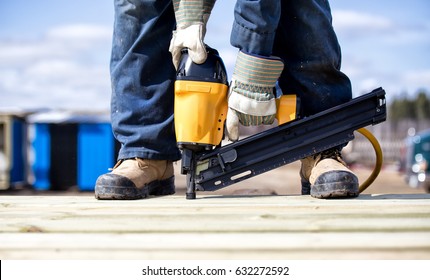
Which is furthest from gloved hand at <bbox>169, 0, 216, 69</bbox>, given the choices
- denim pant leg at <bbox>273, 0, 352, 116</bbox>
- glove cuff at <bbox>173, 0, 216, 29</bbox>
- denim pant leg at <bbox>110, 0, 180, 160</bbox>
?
denim pant leg at <bbox>273, 0, 352, 116</bbox>

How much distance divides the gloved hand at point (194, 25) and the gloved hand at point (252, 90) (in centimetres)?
14

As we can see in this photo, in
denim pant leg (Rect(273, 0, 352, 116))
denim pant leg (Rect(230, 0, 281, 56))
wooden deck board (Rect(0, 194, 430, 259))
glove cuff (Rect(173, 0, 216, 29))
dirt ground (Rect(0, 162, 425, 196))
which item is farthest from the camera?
dirt ground (Rect(0, 162, 425, 196))

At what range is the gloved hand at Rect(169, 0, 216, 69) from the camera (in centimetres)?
→ 191

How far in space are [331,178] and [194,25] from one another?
72cm

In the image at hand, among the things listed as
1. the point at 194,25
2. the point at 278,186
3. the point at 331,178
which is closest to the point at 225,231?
the point at 331,178

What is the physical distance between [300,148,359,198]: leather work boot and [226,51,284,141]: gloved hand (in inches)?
11.0

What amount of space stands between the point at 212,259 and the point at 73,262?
1.10 feet

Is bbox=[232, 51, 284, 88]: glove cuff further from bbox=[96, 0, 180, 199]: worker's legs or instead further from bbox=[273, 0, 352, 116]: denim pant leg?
bbox=[96, 0, 180, 199]: worker's legs

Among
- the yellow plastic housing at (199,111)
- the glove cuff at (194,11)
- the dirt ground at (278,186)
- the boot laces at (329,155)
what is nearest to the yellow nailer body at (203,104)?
the yellow plastic housing at (199,111)

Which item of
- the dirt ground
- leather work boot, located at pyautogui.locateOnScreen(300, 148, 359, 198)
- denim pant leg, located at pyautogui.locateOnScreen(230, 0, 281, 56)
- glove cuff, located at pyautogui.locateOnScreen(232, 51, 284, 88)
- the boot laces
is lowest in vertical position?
the dirt ground

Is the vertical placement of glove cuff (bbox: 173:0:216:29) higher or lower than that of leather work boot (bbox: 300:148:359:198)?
higher

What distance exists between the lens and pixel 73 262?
4.26ft

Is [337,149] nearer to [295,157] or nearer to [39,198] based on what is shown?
[295,157]

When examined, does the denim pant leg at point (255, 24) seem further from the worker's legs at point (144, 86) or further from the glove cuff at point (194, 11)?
the worker's legs at point (144, 86)
